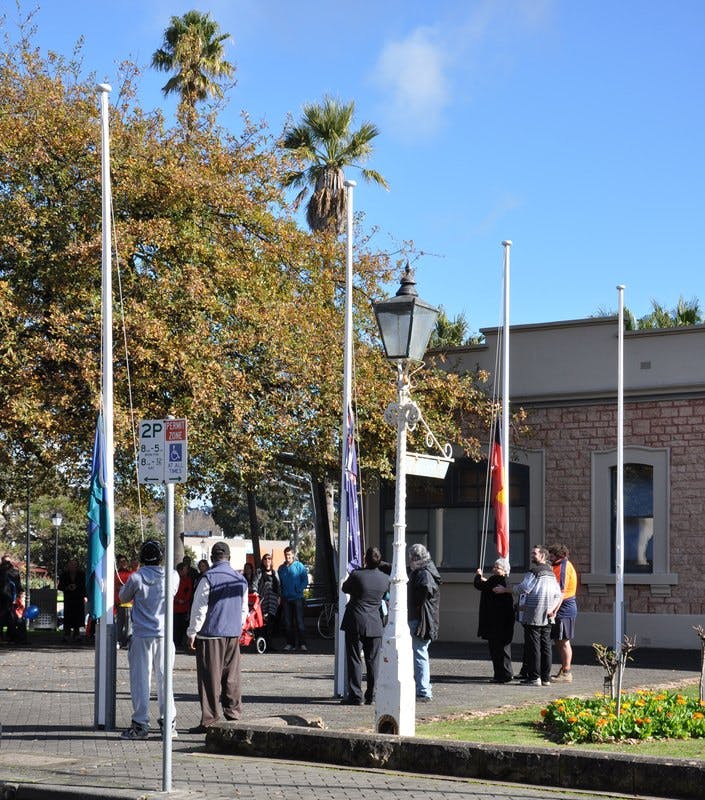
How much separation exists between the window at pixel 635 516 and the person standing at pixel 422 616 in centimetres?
975

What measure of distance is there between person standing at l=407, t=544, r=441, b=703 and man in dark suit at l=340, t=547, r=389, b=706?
0.70 meters

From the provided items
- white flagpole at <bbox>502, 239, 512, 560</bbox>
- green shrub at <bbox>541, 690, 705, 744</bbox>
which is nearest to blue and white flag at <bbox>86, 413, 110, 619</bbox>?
green shrub at <bbox>541, 690, 705, 744</bbox>

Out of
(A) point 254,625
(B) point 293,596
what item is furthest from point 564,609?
(B) point 293,596

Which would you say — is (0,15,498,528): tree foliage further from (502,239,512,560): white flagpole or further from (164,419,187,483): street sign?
(164,419,187,483): street sign

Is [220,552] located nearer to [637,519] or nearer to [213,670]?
[213,670]

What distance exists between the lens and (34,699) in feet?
51.6

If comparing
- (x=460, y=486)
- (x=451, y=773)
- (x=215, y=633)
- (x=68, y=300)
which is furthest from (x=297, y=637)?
(x=451, y=773)

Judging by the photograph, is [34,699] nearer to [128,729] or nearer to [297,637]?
[128,729]

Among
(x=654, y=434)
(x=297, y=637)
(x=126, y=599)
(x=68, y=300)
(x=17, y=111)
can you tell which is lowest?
(x=297, y=637)

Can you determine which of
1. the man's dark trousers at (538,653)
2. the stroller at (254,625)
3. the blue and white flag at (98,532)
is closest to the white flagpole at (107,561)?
the blue and white flag at (98,532)

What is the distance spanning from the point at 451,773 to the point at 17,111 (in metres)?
16.0

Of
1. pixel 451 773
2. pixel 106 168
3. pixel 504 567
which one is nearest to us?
pixel 451 773

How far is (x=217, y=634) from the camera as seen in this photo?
40.5 feet

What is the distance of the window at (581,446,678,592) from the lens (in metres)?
24.2
